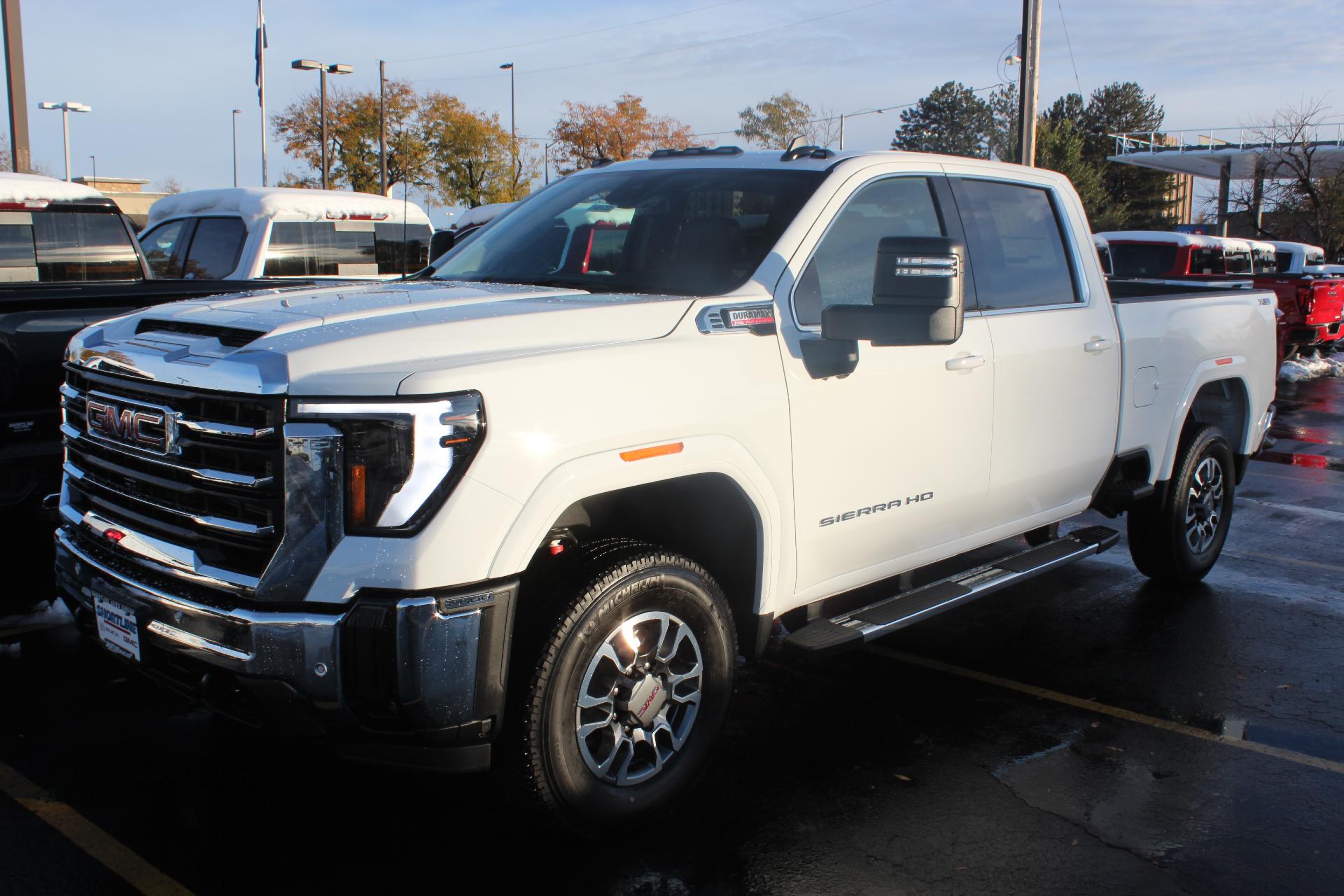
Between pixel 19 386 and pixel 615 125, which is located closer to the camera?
pixel 19 386

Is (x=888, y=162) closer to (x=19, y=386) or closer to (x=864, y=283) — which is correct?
(x=864, y=283)

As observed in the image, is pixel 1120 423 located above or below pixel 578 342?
below

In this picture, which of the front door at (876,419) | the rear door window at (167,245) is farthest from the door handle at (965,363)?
the rear door window at (167,245)

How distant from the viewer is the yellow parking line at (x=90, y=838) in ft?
10.6

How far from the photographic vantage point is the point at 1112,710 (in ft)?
15.5

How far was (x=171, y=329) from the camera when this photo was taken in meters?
3.43

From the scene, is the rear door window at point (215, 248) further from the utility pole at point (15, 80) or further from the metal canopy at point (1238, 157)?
the metal canopy at point (1238, 157)

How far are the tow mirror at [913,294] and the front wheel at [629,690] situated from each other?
933mm

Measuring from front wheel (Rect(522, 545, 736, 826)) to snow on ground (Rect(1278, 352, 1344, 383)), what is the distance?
17.5 meters

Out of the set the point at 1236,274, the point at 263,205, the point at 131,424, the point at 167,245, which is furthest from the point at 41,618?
the point at 1236,274

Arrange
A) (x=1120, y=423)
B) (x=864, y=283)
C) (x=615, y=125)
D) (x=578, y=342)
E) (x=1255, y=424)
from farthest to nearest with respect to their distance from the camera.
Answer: (x=615, y=125) < (x=1255, y=424) < (x=1120, y=423) < (x=864, y=283) < (x=578, y=342)

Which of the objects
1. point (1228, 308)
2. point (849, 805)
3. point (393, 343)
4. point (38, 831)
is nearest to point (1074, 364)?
point (1228, 308)

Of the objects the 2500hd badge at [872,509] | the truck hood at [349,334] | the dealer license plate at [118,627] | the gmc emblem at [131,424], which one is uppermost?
the truck hood at [349,334]

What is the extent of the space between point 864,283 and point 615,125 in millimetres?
52692
